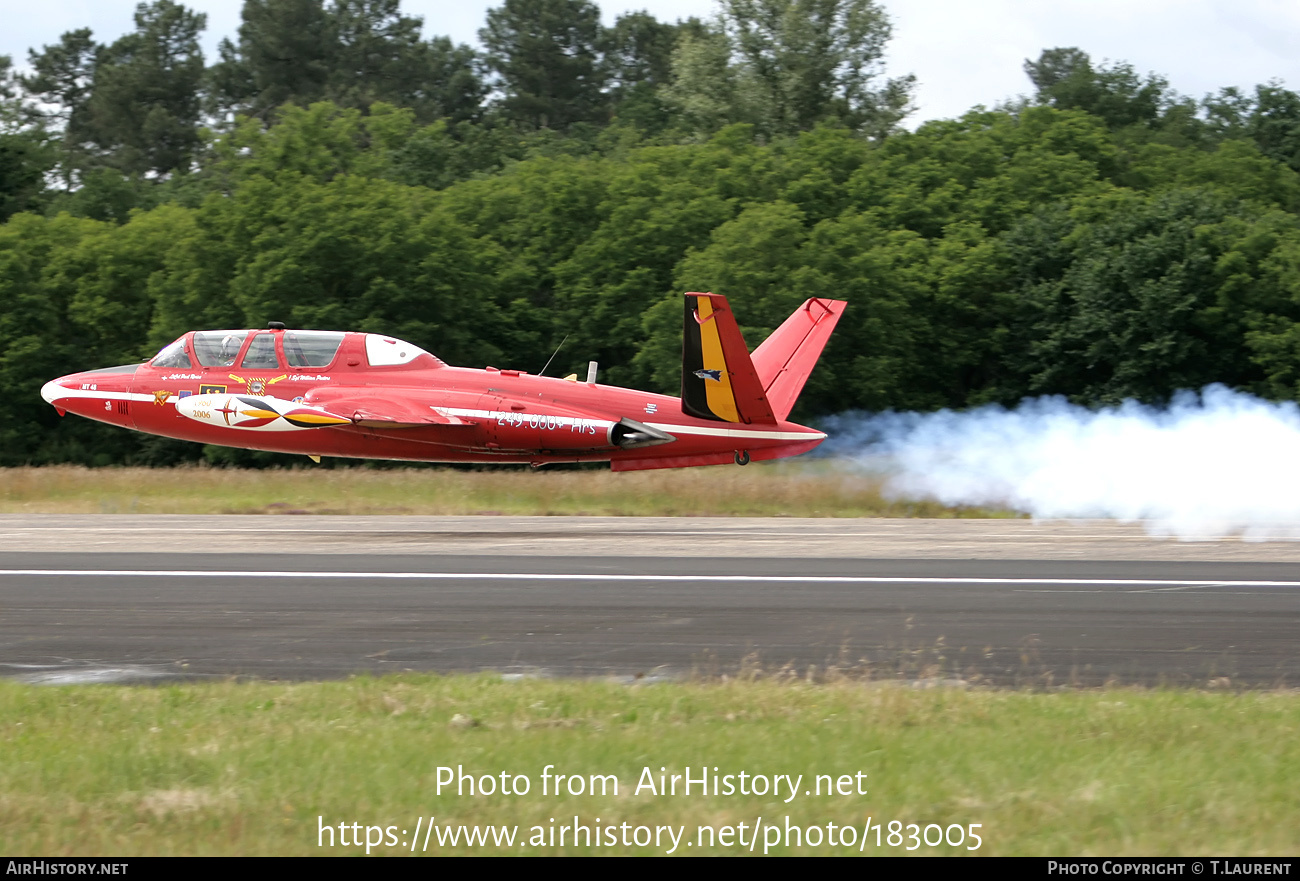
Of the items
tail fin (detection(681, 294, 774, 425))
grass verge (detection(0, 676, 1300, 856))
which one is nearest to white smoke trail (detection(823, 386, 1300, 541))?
tail fin (detection(681, 294, 774, 425))

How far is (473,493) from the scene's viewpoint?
29672 millimetres

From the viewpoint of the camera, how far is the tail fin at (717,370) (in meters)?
20.5

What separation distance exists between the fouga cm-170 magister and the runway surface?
1.72 m

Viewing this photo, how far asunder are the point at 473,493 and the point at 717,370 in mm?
10099

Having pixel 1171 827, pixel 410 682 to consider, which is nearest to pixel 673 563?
pixel 410 682

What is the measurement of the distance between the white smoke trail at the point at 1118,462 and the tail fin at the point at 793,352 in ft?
10.7

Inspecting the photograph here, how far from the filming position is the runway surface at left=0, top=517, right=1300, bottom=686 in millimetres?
10844

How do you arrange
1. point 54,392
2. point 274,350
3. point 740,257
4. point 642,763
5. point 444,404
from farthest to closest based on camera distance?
point 740,257
point 54,392
point 274,350
point 444,404
point 642,763

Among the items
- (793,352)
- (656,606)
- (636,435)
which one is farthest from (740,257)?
(656,606)

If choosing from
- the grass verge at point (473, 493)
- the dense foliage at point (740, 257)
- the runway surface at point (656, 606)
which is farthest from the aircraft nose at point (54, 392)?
the dense foliage at point (740, 257)

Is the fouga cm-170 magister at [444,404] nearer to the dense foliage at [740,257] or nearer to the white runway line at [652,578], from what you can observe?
the white runway line at [652,578]

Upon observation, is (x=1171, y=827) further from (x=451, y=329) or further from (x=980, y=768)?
(x=451, y=329)

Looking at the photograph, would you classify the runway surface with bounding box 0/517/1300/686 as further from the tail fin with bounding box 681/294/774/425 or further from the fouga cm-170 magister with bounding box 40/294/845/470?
the tail fin with bounding box 681/294/774/425

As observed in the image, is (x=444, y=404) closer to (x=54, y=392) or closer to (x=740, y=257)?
(x=54, y=392)
